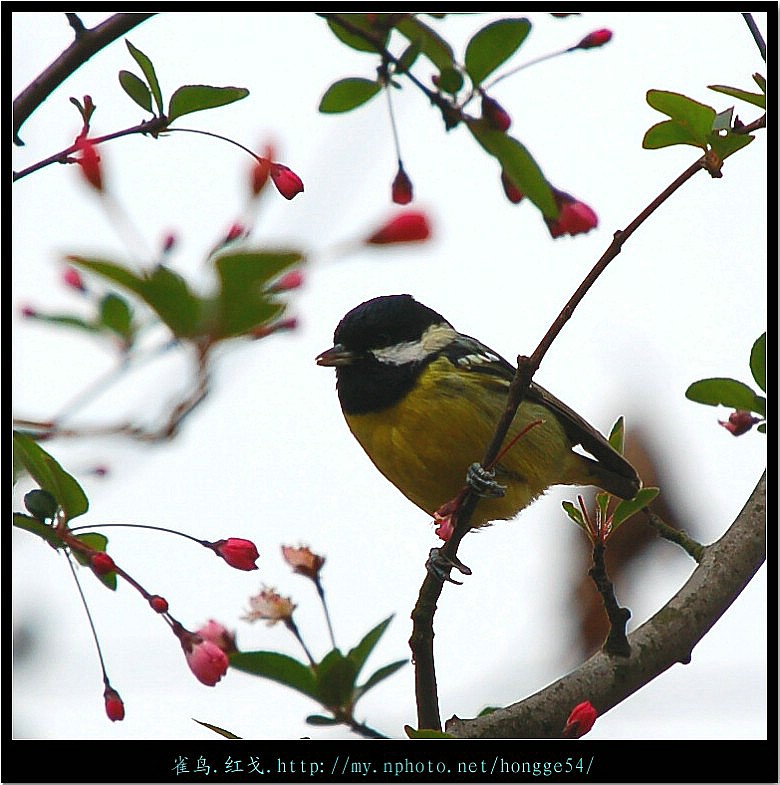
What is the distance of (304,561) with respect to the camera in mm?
1869

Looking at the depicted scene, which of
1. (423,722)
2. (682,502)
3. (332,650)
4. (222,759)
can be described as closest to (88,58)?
(332,650)

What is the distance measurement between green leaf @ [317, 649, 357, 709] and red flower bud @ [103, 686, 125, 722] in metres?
0.33

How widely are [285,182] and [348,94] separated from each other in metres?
0.17

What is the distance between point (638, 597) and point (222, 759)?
205cm

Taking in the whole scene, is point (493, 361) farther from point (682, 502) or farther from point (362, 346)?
point (682, 502)

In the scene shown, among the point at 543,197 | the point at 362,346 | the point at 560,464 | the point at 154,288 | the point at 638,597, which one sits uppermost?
the point at 362,346

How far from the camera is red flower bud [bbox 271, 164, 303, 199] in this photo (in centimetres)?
156

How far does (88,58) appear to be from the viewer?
1.39 m

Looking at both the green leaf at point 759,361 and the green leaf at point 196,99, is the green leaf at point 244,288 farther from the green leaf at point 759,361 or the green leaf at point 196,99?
the green leaf at point 759,361

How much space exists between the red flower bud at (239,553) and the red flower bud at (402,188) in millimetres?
598

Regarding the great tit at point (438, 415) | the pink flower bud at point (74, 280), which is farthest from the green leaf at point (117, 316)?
the great tit at point (438, 415)

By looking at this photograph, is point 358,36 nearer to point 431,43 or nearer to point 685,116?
point 431,43

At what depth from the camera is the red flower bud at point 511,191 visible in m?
1.40

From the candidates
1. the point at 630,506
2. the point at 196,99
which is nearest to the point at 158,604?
the point at 196,99
